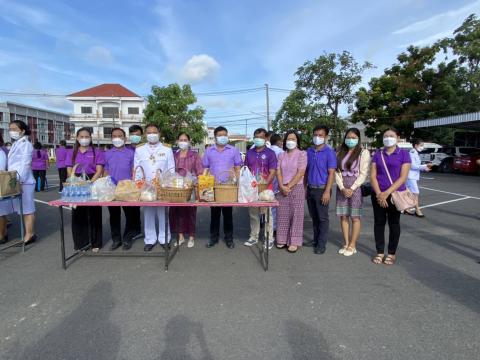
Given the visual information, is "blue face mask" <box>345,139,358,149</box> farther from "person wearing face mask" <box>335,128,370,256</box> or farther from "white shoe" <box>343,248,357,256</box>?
"white shoe" <box>343,248,357,256</box>

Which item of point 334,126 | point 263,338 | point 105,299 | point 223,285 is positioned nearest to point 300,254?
point 223,285

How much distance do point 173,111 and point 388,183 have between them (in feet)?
98.8

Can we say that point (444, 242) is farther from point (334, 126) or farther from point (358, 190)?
point (334, 126)

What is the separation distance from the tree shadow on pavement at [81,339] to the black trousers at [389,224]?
337cm

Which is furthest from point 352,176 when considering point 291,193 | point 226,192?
point 226,192

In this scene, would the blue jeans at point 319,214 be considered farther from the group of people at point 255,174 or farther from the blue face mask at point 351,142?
the blue face mask at point 351,142

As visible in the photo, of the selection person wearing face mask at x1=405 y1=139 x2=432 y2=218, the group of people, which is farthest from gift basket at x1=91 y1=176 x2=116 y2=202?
person wearing face mask at x1=405 y1=139 x2=432 y2=218

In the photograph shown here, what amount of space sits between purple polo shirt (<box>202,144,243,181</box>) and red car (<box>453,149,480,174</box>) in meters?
19.2

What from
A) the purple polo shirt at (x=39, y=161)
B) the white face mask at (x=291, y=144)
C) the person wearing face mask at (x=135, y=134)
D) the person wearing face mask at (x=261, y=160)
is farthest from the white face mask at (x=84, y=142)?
the purple polo shirt at (x=39, y=161)

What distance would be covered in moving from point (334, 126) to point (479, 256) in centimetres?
1773

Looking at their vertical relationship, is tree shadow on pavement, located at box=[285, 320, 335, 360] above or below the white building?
below

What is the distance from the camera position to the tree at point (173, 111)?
31.9 m

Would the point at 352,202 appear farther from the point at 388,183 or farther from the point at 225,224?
the point at 225,224

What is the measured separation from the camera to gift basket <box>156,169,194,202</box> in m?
3.95
